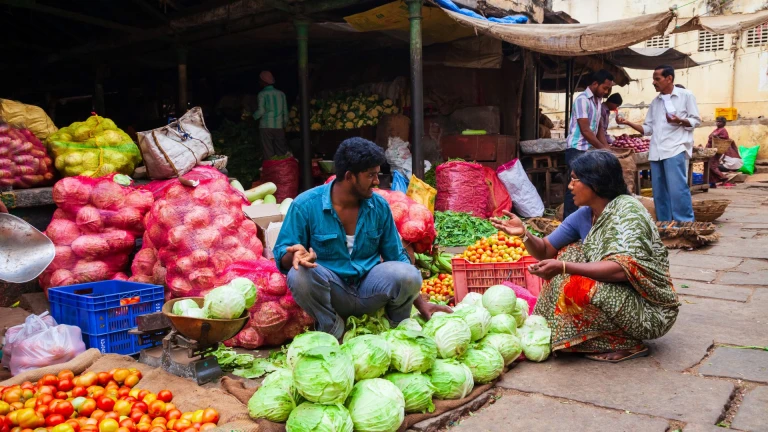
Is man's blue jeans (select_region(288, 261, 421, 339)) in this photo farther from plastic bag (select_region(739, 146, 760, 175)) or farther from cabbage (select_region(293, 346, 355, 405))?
plastic bag (select_region(739, 146, 760, 175))

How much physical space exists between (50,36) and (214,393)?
1072 centimetres

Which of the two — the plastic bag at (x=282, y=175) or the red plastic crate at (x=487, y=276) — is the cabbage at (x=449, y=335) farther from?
the plastic bag at (x=282, y=175)

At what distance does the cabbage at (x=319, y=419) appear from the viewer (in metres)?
2.43

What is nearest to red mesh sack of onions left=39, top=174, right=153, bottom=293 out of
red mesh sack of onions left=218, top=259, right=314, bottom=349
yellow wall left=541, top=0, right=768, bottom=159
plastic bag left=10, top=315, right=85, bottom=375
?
plastic bag left=10, top=315, right=85, bottom=375

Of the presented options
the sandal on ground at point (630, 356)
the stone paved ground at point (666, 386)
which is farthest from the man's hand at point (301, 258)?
the sandal on ground at point (630, 356)

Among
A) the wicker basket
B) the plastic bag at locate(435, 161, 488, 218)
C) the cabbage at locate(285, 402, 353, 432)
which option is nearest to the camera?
the cabbage at locate(285, 402, 353, 432)

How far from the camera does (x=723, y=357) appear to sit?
3562mm

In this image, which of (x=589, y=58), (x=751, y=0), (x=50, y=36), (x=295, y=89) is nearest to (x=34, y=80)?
(x=50, y=36)

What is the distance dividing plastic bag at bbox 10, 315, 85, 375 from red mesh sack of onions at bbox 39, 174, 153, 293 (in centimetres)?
96

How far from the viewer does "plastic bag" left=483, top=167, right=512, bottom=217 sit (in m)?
9.03

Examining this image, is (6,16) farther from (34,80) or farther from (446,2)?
(446,2)

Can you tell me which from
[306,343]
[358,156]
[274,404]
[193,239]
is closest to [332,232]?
[358,156]

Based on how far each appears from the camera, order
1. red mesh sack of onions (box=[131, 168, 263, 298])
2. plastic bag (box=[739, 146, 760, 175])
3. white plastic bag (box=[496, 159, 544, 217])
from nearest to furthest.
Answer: red mesh sack of onions (box=[131, 168, 263, 298]), white plastic bag (box=[496, 159, 544, 217]), plastic bag (box=[739, 146, 760, 175])

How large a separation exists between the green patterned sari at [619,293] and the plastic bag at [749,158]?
16.6m
